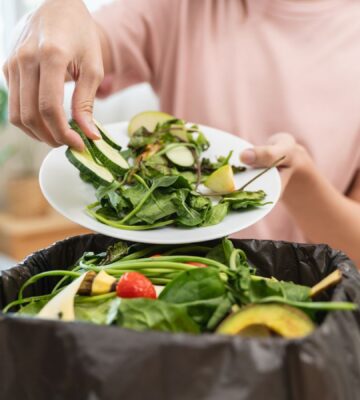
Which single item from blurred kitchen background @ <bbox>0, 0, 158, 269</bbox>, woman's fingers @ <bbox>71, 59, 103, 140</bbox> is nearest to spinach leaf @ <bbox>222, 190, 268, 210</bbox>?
woman's fingers @ <bbox>71, 59, 103, 140</bbox>

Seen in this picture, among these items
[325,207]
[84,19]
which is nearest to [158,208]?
[84,19]

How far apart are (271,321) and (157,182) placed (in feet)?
1.11

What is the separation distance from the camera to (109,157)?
94 cm

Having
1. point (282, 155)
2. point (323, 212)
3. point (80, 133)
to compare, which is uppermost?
point (80, 133)

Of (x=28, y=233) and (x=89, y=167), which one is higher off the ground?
(x=89, y=167)

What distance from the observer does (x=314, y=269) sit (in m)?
0.79

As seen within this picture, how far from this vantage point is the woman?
1.42 m

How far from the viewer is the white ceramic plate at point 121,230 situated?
0.79m

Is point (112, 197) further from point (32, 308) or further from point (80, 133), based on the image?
point (32, 308)

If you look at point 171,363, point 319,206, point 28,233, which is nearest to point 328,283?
point 171,363

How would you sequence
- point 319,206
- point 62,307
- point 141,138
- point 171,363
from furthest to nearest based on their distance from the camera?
point 319,206, point 141,138, point 62,307, point 171,363

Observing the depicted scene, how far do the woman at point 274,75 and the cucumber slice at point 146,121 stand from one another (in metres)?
0.32

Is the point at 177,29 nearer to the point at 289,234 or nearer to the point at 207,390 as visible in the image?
the point at 289,234

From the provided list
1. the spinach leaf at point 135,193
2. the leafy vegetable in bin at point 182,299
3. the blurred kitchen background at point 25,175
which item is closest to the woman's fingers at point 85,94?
the spinach leaf at point 135,193
